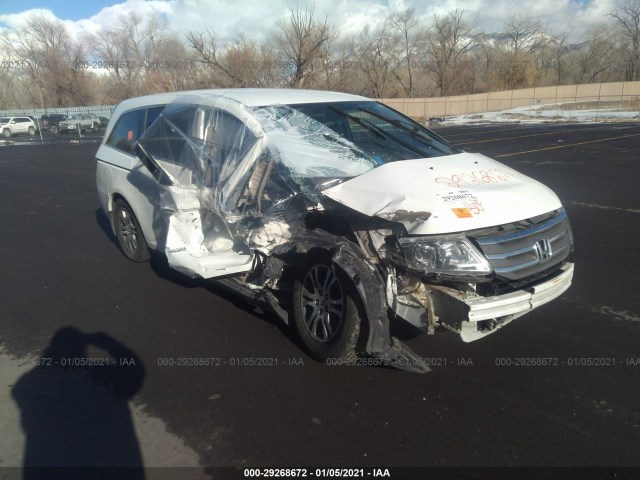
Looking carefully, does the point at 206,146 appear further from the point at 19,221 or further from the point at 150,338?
the point at 19,221

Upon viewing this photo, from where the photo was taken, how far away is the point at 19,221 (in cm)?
863

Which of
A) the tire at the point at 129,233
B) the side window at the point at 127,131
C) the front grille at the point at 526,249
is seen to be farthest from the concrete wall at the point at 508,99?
the front grille at the point at 526,249

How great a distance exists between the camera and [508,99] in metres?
52.2

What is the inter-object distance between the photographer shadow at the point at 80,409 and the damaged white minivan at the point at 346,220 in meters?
0.99

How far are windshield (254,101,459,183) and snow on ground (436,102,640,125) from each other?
33.7 metres

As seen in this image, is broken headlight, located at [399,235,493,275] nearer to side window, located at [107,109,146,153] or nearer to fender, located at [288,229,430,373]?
fender, located at [288,229,430,373]

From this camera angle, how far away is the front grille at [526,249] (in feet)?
10.1

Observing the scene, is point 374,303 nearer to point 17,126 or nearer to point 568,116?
point 568,116

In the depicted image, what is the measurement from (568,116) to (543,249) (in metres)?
38.7

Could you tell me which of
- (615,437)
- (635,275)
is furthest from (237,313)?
(635,275)

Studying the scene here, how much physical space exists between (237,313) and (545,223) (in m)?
2.71

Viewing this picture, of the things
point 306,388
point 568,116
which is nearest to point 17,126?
point 306,388

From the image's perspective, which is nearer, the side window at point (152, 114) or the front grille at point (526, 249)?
the front grille at point (526, 249)

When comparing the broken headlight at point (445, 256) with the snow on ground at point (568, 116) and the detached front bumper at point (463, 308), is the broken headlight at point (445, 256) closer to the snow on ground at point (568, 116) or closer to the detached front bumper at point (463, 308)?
the detached front bumper at point (463, 308)
